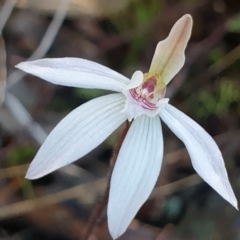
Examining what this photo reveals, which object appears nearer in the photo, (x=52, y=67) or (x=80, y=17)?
(x=52, y=67)

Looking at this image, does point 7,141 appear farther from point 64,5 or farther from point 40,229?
point 64,5

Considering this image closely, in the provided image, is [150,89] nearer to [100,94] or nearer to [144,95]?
[144,95]

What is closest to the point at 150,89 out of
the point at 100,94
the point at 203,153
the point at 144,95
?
the point at 144,95

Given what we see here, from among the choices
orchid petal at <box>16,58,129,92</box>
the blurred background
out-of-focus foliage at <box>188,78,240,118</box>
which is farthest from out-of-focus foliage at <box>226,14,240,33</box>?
orchid petal at <box>16,58,129,92</box>

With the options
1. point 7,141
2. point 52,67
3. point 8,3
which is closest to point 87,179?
point 7,141

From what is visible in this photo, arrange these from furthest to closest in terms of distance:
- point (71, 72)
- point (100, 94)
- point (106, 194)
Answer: point (100, 94) → point (106, 194) → point (71, 72)

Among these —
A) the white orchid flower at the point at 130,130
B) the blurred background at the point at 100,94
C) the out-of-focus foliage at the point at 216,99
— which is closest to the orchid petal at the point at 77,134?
the white orchid flower at the point at 130,130

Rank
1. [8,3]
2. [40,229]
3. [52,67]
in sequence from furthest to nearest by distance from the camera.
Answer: [8,3] < [40,229] < [52,67]
